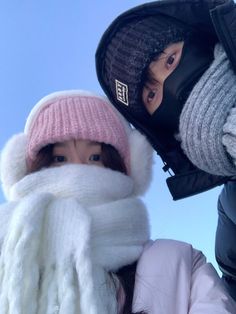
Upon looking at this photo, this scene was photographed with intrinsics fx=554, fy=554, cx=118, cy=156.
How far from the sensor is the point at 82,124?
1.68 metres

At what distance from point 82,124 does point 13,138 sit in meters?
0.25

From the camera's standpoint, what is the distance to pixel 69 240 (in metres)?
1.38

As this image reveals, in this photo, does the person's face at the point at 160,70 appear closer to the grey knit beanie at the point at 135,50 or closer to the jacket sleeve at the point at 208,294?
the grey knit beanie at the point at 135,50

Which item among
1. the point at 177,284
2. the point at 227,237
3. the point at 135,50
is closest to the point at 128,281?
the point at 177,284

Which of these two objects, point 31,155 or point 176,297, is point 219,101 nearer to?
point 176,297

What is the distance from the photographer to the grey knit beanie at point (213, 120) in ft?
4.18

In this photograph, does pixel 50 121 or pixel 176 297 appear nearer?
pixel 176 297

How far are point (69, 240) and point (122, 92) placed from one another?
54 cm

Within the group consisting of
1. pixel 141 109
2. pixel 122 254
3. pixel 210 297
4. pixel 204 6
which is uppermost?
pixel 204 6

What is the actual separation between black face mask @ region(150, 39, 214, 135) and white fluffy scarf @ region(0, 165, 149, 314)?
243 millimetres

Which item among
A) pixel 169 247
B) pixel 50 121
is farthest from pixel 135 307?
pixel 50 121

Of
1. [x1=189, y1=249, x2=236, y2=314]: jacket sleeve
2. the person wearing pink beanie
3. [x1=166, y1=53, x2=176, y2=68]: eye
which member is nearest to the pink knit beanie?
the person wearing pink beanie

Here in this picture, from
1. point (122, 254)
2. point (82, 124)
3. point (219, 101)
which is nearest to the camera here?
point (219, 101)

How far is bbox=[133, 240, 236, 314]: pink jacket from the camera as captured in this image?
134cm
